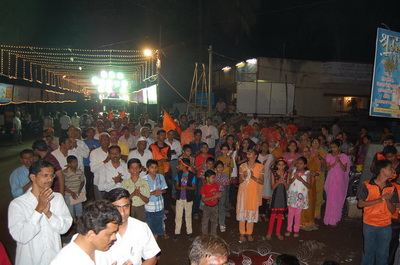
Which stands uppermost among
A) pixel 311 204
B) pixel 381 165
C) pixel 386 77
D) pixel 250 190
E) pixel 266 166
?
pixel 386 77

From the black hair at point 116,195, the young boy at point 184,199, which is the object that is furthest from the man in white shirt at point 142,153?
the black hair at point 116,195

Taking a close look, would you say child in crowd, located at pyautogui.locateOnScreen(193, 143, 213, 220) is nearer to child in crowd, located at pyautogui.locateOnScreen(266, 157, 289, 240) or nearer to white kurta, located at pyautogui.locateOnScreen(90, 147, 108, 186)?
child in crowd, located at pyautogui.locateOnScreen(266, 157, 289, 240)

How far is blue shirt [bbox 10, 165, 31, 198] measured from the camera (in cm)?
430

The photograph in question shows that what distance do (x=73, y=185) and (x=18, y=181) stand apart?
1.21 meters

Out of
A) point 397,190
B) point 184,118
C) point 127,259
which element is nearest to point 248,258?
point 397,190

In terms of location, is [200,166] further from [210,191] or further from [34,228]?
[34,228]

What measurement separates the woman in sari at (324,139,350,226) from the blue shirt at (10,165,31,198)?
601cm

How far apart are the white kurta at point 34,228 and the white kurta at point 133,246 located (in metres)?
0.88

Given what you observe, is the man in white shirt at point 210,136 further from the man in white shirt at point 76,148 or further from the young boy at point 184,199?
the man in white shirt at point 76,148

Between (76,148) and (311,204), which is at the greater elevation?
(76,148)

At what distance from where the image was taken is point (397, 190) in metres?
4.30

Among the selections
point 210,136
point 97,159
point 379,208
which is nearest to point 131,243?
point 379,208

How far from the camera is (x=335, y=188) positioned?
6.53m

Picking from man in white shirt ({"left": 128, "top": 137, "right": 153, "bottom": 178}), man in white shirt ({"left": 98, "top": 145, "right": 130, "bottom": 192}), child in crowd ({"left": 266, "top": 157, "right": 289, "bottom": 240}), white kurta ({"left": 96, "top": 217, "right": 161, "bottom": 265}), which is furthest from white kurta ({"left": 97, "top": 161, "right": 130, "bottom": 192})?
child in crowd ({"left": 266, "top": 157, "right": 289, "bottom": 240})
